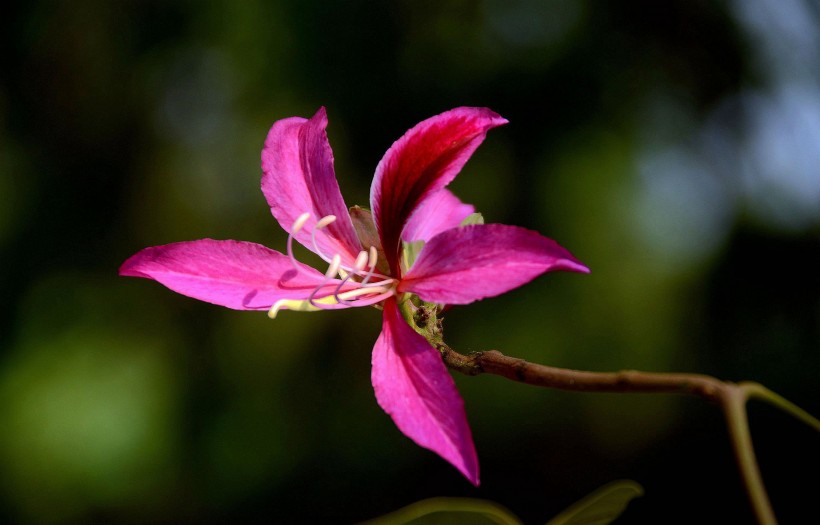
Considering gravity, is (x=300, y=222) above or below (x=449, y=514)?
above

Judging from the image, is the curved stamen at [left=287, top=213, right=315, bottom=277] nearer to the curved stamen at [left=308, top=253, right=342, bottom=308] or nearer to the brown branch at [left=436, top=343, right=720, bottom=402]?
the curved stamen at [left=308, top=253, right=342, bottom=308]

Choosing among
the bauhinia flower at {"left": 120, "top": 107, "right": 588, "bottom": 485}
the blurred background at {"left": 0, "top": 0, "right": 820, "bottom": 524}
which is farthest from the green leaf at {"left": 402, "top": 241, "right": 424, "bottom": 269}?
the blurred background at {"left": 0, "top": 0, "right": 820, "bottom": 524}

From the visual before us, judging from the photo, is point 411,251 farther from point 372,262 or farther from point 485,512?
point 485,512

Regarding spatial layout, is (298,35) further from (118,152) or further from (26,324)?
(26,324)

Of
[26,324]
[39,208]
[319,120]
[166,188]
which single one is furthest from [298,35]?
[319,120]

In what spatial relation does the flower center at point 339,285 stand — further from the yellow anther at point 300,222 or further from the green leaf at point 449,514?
the green leaf at point 449,514

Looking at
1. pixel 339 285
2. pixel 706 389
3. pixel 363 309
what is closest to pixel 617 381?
pixel 706 389

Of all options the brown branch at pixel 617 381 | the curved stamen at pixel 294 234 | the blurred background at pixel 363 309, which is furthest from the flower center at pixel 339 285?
the blurred background at pixel 363 309

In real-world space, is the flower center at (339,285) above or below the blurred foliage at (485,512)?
above
